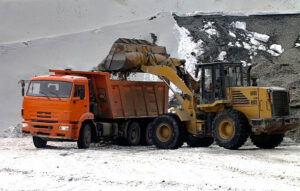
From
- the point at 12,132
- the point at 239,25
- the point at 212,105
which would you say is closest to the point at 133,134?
the point at 212,105

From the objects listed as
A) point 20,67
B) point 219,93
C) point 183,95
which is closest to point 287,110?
point 219,93

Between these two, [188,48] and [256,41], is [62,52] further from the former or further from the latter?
[256,41]

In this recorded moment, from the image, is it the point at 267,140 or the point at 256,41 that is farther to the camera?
the point at 256,41

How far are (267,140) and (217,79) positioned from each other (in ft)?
9.76

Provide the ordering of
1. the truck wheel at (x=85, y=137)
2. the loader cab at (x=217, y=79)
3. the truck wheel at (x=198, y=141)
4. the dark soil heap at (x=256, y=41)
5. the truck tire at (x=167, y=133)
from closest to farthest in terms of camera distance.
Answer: the loader cab at (x=217, y=79), the truck wheel at (x=85, y=137), the truck tire at (x=167, y=133), the truck wheel at (x=198, y=141), the dark soil heap at (x=256, y=41)

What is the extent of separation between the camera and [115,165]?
1277cm

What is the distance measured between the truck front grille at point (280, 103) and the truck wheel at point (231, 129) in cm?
105

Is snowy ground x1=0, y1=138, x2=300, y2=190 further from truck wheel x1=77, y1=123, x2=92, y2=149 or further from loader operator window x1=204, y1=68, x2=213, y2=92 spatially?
loader operator window x1=204, y1=68, x2=213, y2=92

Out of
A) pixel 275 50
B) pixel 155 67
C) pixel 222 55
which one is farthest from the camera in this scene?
pixel 275 50

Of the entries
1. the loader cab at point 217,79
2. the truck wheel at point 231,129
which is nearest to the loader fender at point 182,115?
the loader cab at point 217,79

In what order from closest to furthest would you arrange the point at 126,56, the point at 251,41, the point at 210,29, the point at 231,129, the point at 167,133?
1. the point at 231,129
2. the point at 167,133
3. the point at 126,56
4. the point at 251,41
5. the point at 210,29

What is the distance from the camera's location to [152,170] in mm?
11945

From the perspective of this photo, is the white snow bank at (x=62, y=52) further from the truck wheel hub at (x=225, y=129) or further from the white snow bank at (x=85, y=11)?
the truck wheel hub at (x=225, y=129)

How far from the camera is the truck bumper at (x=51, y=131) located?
675 inches
